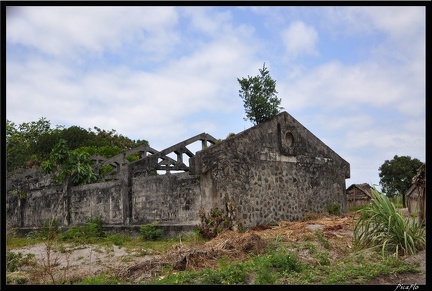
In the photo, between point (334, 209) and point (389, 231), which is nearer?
point (389, 231)

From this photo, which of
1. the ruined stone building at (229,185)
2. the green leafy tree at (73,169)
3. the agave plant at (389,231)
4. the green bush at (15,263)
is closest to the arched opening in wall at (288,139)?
the ruined stone building at (229,185)

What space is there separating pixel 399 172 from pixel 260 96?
89.7ft

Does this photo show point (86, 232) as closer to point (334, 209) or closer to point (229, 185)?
point (229, 185)

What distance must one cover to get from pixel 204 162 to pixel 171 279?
772 cm

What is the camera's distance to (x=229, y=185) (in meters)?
16.3

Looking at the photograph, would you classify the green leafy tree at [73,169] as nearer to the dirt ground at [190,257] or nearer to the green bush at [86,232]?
the green bush at [86,232]

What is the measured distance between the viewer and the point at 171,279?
8.37m

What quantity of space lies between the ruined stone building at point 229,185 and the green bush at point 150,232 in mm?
366

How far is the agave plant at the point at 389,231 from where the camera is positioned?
9.61 meters

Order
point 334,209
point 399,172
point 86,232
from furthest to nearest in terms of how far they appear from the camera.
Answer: point 399,172 → point 334,209 → point 86,232

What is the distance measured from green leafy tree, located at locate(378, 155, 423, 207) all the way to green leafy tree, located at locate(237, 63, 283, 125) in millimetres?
25001

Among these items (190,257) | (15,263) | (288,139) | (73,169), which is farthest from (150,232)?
(73,169)

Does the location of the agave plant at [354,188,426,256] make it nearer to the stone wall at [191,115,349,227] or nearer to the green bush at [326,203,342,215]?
the stone wall at [191,115,349,227]

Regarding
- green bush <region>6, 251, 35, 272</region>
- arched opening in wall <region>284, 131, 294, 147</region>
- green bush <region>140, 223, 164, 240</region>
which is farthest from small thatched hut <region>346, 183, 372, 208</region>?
green bush <region>6, 251, 35, 272</region>
